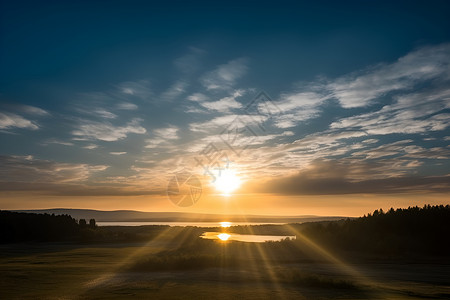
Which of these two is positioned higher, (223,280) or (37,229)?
(37,229)

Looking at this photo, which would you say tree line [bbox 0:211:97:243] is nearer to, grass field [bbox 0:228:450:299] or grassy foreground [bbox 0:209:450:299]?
grassy foreground [bbox 0:209:450:299]

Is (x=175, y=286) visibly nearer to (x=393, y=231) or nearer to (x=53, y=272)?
(x=53, y=272)

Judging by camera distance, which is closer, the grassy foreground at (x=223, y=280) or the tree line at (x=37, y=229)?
the grassy foreground at (x=223, y=280)

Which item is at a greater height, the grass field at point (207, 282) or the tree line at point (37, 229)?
Result: the tree line at point (37, 229)

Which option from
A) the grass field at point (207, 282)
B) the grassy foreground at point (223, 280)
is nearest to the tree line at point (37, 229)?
the grassy foreground at point (223, 280)

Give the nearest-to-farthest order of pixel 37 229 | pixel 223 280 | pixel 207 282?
pixel 207 282
pixel 223 280
pixel 37 229

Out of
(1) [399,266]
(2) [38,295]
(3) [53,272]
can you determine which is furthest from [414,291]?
(3) [53,272]

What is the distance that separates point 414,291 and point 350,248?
32085mm

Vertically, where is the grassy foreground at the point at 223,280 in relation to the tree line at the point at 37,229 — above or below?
below

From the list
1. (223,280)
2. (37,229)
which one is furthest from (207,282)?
(37,229)

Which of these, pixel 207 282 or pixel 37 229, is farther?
pixel 37 229

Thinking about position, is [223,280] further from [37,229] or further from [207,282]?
[37,229]

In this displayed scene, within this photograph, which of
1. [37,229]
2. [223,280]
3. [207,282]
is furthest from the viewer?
[37,229]

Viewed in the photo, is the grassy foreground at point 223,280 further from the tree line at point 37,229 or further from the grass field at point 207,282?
the tree line at point 37,229
